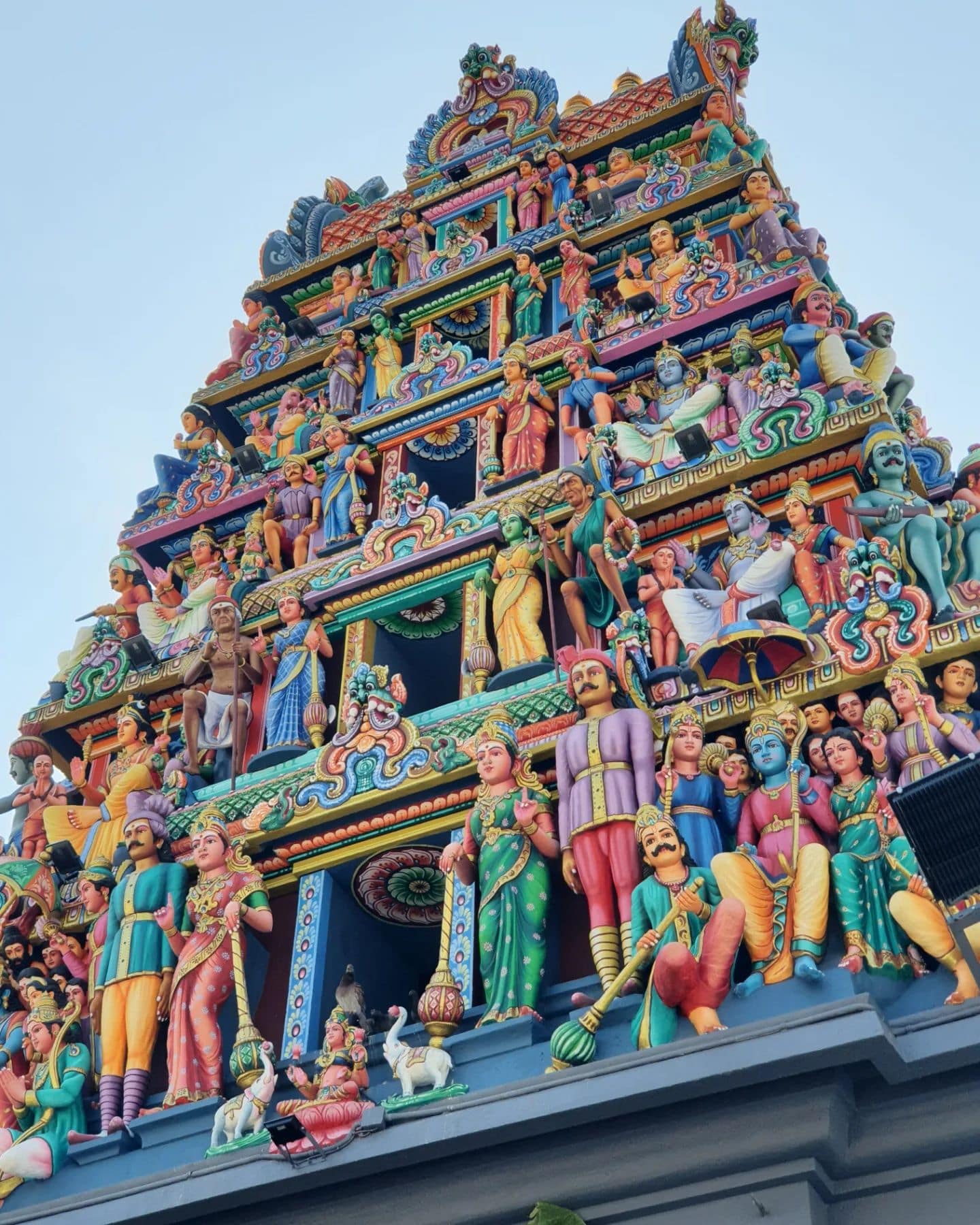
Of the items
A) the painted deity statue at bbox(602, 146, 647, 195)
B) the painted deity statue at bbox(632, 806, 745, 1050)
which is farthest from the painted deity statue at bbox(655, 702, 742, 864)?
the painted deity statue at bbox(602, 146, 647, 195)

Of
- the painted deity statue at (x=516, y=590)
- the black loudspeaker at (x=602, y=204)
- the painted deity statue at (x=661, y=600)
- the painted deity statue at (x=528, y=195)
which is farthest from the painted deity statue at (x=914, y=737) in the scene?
the painted deity statue at (x=528, y=195)

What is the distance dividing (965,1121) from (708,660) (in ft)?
14.8

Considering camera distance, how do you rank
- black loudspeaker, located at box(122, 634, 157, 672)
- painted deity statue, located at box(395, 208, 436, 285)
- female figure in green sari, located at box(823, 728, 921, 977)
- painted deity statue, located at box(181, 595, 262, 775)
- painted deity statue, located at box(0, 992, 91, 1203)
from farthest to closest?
painted deity statue, located at box(395, 208, 436, 285), black loudspeaker, located at box(122, 634, 157, 672), painted deity statue, located at box(181, 595, 262, 775), painted deity statue, located at box(0, 992, 91, 1203), female figure in green sari, located at box(823, 728, 921, 977)

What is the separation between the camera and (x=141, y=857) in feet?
47.6

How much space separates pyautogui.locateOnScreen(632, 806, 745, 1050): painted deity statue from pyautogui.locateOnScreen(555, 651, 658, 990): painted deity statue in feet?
1.20

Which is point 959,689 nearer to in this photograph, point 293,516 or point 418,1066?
point 418,1066

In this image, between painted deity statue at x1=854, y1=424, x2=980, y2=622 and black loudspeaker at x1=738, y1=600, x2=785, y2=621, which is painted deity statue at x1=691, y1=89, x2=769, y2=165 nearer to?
painted deity statue at x1=854, y1=424, x2=980, y2=622

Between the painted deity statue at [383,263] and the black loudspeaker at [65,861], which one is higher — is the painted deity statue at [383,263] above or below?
above

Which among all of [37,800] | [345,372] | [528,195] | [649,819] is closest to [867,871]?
[649,819]

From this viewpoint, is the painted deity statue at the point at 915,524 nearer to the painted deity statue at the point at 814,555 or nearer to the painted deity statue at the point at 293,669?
the painted deity statue at the point at 814,555

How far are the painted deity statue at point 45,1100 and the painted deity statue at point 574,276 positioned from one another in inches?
390

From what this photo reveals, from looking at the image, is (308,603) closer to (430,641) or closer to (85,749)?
(430,641)

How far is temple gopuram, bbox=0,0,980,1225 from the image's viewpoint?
10039 mm

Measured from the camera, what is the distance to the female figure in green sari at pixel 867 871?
10.5 meters
